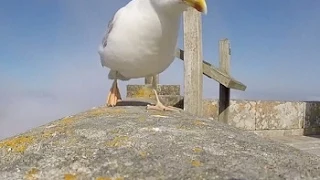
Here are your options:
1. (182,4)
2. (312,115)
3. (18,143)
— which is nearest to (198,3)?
(182,4)

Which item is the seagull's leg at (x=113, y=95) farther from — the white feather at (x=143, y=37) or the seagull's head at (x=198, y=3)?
the seagull's head at (x=198, y=3)

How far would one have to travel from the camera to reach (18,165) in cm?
142

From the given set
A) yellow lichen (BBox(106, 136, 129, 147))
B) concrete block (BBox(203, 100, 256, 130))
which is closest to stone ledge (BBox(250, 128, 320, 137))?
concrete block (BBox(203, 100, 256, 130))

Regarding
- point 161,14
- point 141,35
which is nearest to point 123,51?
point 141,35

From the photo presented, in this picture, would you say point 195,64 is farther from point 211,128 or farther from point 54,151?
point 54,151

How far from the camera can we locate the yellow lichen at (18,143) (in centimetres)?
160

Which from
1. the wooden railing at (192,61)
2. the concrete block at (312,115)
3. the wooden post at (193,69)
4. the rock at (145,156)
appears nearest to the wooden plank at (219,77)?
the wooden railing at (192,61)

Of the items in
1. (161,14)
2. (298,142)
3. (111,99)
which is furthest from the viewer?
(298,142)

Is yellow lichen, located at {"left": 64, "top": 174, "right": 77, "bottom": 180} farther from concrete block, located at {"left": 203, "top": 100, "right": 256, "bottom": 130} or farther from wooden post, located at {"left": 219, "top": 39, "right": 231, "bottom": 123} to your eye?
concrete block, located at {"left": 203, "top": 100, "right": 256, "bottom": 130}

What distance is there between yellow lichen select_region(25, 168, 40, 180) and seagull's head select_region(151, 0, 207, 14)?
67.6 inches

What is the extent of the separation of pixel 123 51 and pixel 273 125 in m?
6.70

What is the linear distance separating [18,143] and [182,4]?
1562 millimetres

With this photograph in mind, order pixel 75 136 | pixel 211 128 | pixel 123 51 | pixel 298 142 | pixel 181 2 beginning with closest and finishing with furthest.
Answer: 1. pixel 75 136
2. pixel 211 128
3. pixel 181 2
4. pixel 123 51
5. pixel 298 142

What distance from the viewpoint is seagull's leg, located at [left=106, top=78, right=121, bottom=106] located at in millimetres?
3551
